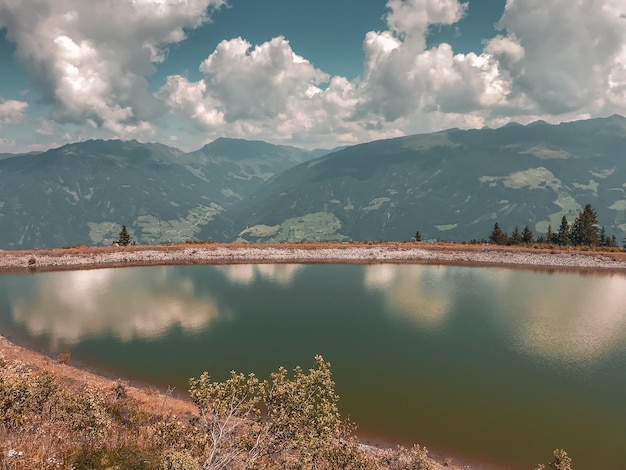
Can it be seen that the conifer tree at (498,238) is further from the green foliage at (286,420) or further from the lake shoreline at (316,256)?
the green foliage at (286,420)

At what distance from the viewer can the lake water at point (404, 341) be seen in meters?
26.8

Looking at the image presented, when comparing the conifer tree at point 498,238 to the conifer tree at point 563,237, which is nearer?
the conifer tree at point 563,237

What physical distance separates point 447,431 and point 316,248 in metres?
88.5

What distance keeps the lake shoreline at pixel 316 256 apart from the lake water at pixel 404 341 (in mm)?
17268

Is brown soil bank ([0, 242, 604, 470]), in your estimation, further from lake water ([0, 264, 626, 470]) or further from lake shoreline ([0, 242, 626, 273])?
lake water ([0, 264, 626, 470])

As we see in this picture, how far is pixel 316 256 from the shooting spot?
4336 inches

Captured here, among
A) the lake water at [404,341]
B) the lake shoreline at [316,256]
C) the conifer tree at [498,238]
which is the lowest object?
the lake water at [404,341]

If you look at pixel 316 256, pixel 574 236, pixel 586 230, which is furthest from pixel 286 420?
pixel 574 236

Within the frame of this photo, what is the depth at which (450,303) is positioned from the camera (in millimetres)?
60969

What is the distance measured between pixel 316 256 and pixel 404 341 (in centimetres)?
6806

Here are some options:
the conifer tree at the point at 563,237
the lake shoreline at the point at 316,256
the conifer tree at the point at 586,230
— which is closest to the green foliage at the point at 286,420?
the lake shoreline at the point at 316,256

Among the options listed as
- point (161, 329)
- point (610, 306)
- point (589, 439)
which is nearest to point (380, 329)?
point (589, 439)

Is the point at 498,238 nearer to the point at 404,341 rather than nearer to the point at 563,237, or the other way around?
the point at 563,237

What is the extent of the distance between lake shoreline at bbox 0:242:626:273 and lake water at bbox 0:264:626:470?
1727cm
